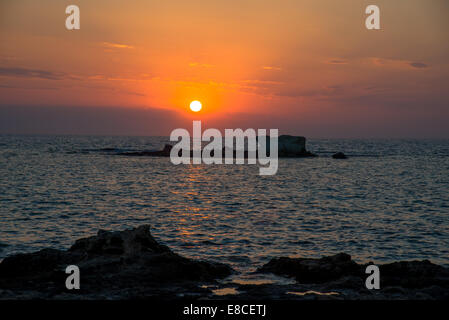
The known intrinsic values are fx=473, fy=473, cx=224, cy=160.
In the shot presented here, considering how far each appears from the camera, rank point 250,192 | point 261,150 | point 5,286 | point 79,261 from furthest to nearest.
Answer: point 261,150
point 250,192
point 79,261
point 5,286

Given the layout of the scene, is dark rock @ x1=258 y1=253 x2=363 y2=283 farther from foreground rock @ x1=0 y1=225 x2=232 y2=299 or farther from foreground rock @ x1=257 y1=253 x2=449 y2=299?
foreground rock @ x1=0 y1=225 x2=232 y2=299

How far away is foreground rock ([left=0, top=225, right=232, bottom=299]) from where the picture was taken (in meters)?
11.2

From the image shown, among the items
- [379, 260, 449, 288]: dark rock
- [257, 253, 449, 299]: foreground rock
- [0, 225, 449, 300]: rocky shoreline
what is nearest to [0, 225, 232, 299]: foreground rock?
[0, 225, 449, 300]: rocky shoreline

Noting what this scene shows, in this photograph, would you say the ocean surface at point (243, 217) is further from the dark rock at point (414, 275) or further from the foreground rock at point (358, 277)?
the dark rock at point (414, 275)

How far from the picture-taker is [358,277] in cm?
1252

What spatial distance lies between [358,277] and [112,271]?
6.54 m

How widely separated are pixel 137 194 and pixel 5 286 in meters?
26.9

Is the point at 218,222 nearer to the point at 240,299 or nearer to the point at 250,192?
the point at 240,299

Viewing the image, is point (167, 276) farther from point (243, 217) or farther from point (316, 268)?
point (243, 217)

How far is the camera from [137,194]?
3841 cm

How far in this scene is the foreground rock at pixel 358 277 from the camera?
11.2m

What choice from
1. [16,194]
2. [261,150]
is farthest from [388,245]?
[261,150]

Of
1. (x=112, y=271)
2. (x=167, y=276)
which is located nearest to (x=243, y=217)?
(x=167, y=276)

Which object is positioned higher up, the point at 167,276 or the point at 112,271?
the point at 112,271
